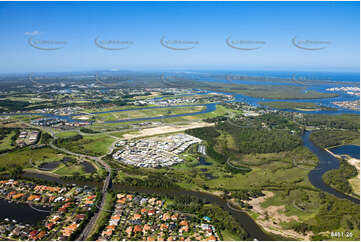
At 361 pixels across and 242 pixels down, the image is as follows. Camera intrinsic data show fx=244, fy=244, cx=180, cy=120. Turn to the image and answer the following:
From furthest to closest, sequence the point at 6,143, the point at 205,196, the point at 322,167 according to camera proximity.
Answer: the point at 6,143
the point at 322,167
the point at 205,196

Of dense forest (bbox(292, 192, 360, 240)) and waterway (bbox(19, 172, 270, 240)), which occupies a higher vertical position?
dense forest (bbox(292, 192, 360, 240))

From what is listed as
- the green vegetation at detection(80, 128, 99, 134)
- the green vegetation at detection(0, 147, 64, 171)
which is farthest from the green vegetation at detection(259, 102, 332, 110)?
the green vegetation at detection(0, 147, 64, 171)

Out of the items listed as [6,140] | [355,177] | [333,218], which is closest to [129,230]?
[333,218]

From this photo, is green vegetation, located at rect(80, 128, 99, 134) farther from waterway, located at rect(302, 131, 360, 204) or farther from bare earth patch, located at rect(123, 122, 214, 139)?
waterway, located at rect(302, 131, 360, 204)

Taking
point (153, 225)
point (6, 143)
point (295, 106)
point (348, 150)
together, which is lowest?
point (153, 225)

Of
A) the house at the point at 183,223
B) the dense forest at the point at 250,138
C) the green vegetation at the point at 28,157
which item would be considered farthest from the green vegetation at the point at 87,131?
the house at the point at 183,223

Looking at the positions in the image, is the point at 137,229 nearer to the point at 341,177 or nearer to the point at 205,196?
the point at 205,196

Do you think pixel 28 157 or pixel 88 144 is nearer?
pixel 28 157
